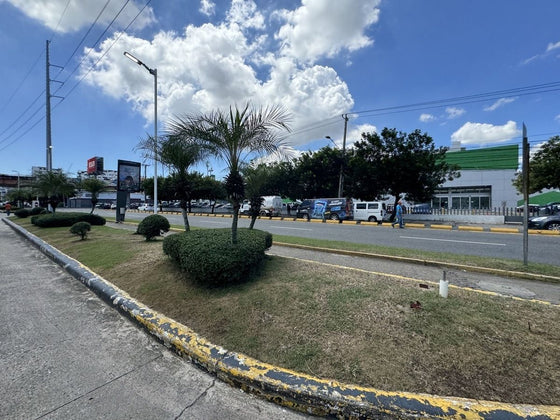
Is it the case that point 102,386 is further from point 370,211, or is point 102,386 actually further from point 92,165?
point 92,165

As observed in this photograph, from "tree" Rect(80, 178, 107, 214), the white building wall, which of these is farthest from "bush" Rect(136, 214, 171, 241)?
the white building wall

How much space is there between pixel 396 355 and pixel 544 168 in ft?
82.8

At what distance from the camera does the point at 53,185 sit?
53.4 ft

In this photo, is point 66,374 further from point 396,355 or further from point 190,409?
point 396,355

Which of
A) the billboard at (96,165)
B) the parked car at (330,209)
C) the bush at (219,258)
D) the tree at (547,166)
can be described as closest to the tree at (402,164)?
the parked car at (330,209)

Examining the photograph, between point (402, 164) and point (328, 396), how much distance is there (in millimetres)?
21182

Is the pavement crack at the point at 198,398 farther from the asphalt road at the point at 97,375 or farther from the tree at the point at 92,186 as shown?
the tree at the point at 92,186

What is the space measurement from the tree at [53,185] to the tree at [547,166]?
30.3 meters

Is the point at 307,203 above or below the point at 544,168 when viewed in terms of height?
below

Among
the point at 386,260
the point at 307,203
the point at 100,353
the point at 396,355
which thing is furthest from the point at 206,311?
the point at 307,203

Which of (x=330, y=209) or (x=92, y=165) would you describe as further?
(x=92, y=165)

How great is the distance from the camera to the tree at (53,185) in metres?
16.0

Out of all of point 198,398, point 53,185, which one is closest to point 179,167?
point 198,398

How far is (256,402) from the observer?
2.20 metres
